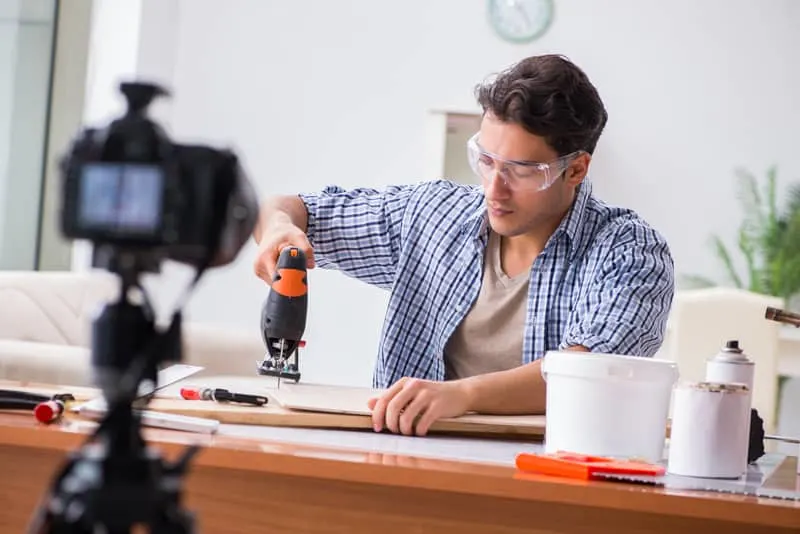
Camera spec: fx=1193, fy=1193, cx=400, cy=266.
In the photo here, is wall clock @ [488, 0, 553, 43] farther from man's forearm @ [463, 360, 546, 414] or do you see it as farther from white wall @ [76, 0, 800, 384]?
man's forearm @ [463, 360, 546, 414]

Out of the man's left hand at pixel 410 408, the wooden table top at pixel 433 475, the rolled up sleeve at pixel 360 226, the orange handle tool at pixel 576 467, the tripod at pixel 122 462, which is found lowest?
the wooden table top at pixel 433 475

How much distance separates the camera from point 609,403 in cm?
148

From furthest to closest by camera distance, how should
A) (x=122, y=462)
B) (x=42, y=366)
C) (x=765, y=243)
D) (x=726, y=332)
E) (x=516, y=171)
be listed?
(x=765, y=243), (x=726, y=332), (x=42, y=366), (x=516, y=171), (x=122, y=462)

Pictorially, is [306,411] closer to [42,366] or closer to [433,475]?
[433,475]

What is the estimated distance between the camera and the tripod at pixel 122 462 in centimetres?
59

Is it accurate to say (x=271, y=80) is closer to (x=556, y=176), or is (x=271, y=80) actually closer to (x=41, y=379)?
(x=41, y=379)

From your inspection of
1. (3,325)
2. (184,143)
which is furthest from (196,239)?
(3,325)

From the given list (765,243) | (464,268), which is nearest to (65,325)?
(464,268)

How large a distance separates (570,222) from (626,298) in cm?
25

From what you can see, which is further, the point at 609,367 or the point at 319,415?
the point at 319,415

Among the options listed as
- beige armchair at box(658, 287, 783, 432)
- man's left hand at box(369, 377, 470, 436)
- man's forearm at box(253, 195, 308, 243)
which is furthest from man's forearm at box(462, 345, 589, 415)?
beige armchair at box(658, 287, 783, 432)

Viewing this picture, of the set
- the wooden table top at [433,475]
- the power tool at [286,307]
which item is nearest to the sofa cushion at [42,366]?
the power tool at [286,307]

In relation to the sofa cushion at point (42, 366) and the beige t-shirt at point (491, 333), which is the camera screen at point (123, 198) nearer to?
the beige t-shirt at point (491, 333)

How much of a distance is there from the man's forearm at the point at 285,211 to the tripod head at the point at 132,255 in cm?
157
